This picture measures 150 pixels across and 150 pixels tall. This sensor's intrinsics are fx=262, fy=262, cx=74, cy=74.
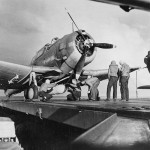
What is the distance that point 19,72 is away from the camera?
13.2 metres

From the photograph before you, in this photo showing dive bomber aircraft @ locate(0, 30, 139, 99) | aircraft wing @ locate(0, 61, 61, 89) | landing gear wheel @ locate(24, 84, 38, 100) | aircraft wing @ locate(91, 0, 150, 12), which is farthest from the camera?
aircraft wing @ locate(0, 61, 61, 89)

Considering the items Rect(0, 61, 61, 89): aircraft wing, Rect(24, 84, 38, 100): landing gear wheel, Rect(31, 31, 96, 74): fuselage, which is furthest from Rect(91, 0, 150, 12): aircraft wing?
Rect(0, 61, 61, 89): aircraft wing

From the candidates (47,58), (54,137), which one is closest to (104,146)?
(54,137)

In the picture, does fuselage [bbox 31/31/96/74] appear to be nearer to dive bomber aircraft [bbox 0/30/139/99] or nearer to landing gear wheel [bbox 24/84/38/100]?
dive bomber aircraft [bbox 0/30/139/99]

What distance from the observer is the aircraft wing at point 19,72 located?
12.9m

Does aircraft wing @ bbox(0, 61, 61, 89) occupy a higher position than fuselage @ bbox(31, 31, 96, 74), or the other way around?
fuselage @ bbox(31, 31, 96, 74)

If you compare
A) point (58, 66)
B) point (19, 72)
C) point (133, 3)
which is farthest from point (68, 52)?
point (133, 3)

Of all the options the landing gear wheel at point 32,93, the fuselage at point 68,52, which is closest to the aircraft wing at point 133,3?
the landing gear wheel at point 32,93

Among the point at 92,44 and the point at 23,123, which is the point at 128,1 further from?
the point at 92,44

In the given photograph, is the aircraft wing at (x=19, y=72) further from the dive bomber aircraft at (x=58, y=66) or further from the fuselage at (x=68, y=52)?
the fuselage at (x=68, y=52)

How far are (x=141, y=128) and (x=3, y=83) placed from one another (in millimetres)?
13194

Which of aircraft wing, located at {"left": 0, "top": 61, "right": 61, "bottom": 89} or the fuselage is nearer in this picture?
the fuselage

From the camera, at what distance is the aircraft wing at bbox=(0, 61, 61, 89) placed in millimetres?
12914

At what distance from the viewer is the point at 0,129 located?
13.4 ft
